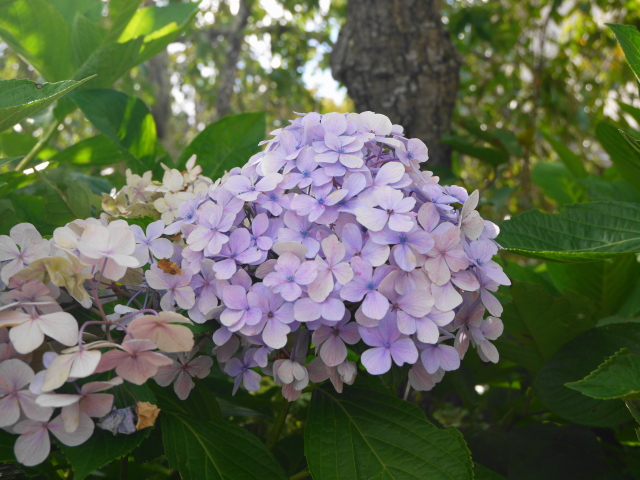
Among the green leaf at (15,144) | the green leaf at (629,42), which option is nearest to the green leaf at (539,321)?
the green leaf at (629,42)

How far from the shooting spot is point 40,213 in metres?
0.84

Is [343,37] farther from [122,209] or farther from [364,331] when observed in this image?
[364,331]

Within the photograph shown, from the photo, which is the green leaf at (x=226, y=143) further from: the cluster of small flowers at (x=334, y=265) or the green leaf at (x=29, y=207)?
the cluster of small flowers at (x=334, y=265)

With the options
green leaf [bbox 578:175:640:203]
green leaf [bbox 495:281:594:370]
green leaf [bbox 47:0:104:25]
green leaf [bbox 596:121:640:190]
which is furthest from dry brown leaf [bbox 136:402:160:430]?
green leaf [bbox 578:175:640:203]

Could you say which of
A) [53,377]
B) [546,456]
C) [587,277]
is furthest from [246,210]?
[587,277]

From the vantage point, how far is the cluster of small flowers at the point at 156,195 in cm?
70

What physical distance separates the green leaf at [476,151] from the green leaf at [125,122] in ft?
2.29

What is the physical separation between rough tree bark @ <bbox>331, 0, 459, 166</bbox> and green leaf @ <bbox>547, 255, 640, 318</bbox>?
501mm

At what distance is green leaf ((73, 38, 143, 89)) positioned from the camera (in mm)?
885

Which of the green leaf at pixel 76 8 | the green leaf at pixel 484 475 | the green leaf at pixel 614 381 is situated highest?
the green leaf at pixel 76 8

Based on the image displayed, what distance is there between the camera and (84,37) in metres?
0.95

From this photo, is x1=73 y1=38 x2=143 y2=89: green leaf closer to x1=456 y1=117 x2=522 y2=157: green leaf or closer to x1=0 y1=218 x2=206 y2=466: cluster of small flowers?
x1=0 y1=218 x2=206 y2=466: cluster of small flowers

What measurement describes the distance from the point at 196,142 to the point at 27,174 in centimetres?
30

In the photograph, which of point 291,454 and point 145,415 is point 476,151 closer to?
point 291,454
